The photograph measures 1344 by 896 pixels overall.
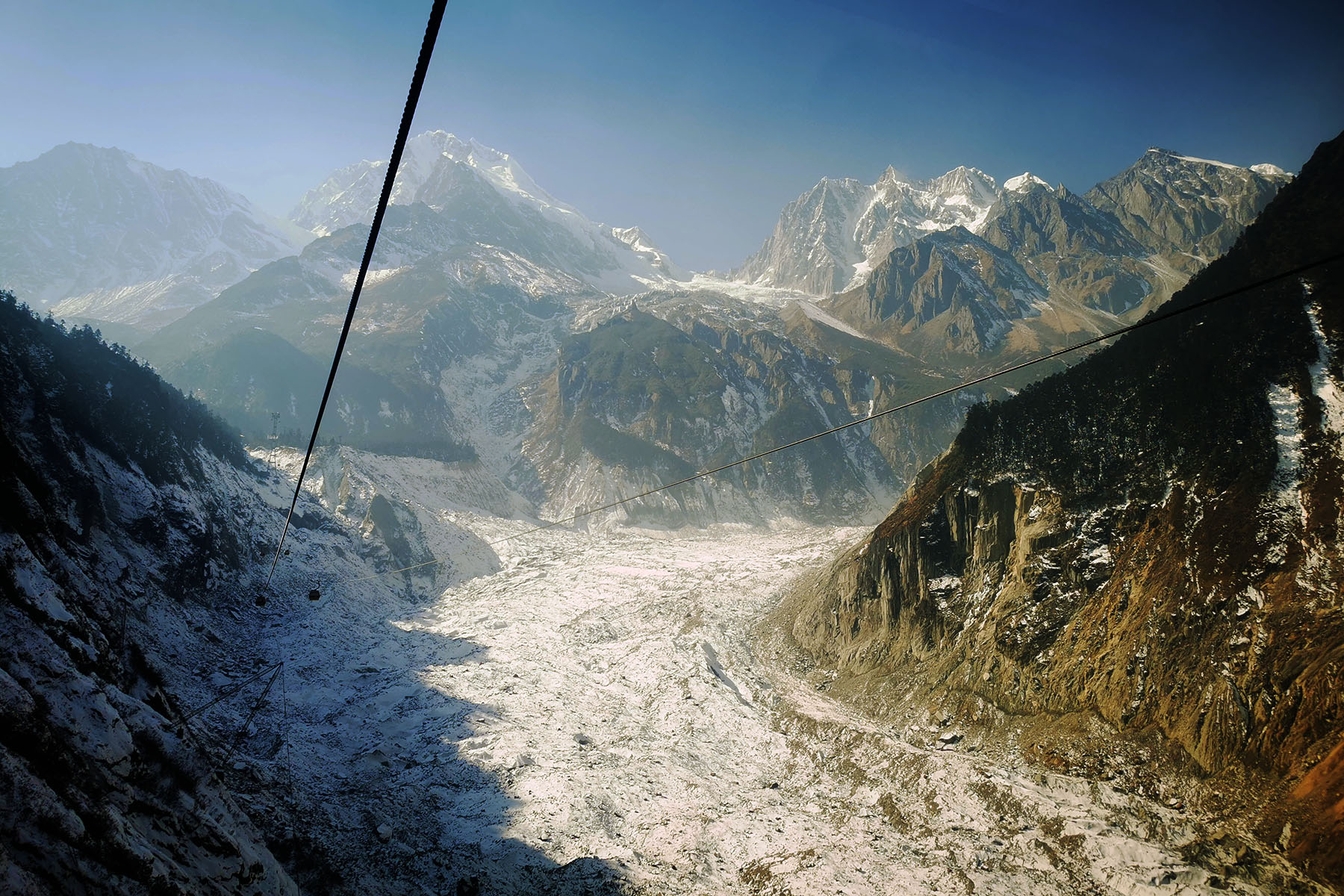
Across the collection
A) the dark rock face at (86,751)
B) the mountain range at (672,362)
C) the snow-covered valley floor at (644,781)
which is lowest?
the snow-covered valley floor at (644,781)

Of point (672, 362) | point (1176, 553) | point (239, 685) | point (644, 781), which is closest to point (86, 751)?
point (644, 781)

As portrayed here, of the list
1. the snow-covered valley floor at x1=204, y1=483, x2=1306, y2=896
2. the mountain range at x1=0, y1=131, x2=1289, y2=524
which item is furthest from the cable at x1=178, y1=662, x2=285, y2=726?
the mountain range at x1=0, y1=131, x2=1289, y2=524

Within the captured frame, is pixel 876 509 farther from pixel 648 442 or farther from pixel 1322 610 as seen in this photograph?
pixel 1322 610

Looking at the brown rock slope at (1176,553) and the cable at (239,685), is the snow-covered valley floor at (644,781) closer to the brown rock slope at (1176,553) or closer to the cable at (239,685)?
the cable at (239,685)

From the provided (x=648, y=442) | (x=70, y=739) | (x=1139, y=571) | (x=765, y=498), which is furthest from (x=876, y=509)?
(x=70, y=739)

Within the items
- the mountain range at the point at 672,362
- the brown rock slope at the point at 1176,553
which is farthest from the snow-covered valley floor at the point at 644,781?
the mountain range at the point at 672,362

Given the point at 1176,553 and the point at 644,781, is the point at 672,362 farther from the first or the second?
the point at 1176,553

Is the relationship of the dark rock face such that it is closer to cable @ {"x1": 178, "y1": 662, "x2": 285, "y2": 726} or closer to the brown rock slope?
cable @ {"x1": 178, "y1": 662, "x2": 285, "y2": 726}
